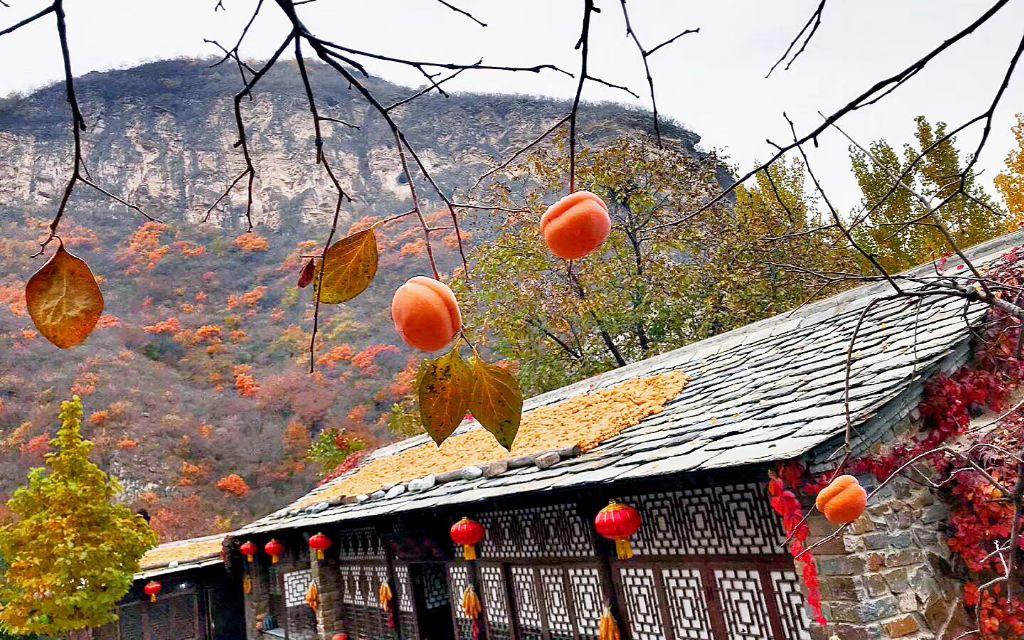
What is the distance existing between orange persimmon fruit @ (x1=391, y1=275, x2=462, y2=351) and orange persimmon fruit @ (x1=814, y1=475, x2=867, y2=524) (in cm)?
181

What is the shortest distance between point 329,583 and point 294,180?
1335 inches

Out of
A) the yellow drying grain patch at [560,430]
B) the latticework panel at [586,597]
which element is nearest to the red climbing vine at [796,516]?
the latticework panel at [586,597]

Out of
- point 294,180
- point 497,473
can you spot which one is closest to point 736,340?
point 497,473

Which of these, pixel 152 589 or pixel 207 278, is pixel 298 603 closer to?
pixel 152 589

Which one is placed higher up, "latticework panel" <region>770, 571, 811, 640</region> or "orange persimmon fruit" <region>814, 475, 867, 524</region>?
"orange persimmon fruit" <region>814, 475, 867, 524</region>

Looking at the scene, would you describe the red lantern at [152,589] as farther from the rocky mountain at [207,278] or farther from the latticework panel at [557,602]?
the latticework panel at [557,602]

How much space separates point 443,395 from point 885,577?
3320mm

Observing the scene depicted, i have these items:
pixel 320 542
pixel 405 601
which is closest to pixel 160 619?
pixel 320 542

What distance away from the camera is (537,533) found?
17.3 feet

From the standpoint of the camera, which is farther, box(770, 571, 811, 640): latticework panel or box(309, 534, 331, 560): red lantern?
box(309, 534, 331, 560): red lantern

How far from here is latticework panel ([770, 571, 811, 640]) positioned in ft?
11.8

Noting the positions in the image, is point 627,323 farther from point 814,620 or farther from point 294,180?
point 294,180

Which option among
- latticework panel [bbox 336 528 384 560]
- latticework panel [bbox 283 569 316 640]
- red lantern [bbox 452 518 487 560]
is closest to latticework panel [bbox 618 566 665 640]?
red lantern [bbox 452 518 487 560]

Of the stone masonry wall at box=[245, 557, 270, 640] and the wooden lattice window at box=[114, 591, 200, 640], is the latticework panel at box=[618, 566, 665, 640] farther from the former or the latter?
the wooden lattice window at box=[114, 591, 200, 640]
